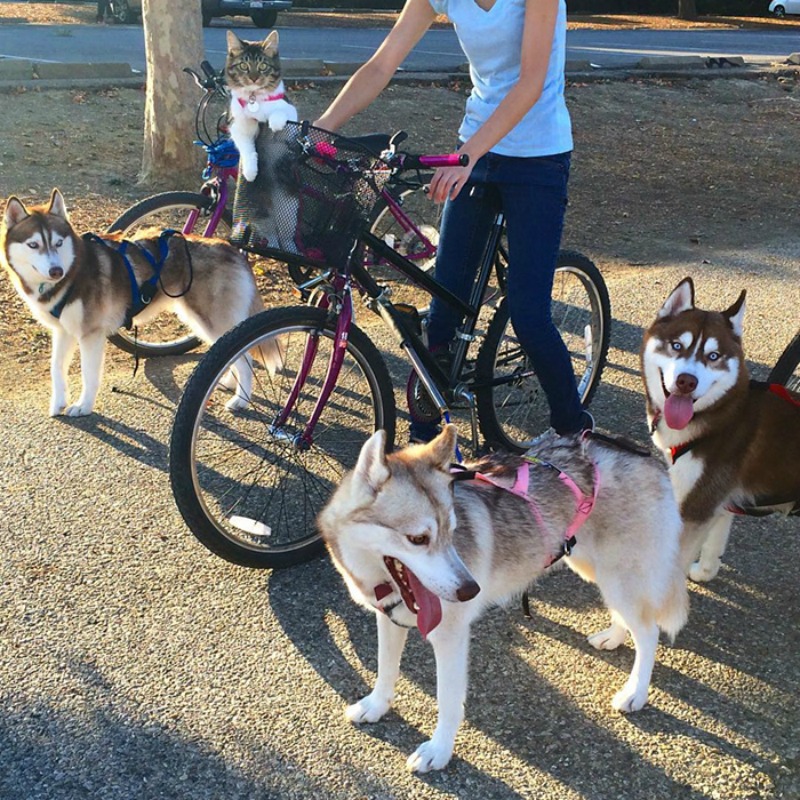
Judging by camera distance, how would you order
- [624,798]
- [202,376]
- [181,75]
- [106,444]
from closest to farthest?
1. [624,798]
2. [202,376]
3. [106,444]
4. [181,75]

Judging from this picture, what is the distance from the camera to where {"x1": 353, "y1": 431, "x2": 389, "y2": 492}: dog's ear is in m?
2.52

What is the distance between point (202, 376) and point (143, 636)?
1012 millimetres

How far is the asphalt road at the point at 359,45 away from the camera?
15.2 m

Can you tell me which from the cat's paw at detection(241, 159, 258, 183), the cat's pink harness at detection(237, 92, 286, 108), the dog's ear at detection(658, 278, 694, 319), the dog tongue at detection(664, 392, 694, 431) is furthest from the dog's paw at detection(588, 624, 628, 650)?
the cat's pink harness at detection(237, 92, 286, 108)

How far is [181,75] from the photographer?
28.0 feet

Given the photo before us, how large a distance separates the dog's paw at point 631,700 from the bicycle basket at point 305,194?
6.38ft

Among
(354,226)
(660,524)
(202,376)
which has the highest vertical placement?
(354,226)

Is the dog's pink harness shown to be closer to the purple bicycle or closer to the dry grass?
the purple bicycle

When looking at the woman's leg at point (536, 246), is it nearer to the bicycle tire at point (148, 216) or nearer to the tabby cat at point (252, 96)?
the tabby cat at point (252, 96)

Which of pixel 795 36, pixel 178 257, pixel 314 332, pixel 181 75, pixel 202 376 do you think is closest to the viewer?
pixel 202 376

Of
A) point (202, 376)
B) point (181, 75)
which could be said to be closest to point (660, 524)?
point (202, 376)

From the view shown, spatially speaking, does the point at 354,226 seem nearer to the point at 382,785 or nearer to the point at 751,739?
the point at 382,785

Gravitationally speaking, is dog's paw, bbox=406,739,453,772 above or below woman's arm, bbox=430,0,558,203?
below

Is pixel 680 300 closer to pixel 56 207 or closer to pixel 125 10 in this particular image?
pixel 56 207
